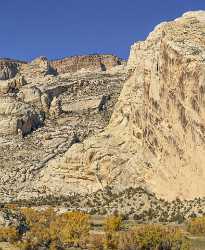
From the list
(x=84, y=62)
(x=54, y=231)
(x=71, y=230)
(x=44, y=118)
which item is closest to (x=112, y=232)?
(x=71, y=230)

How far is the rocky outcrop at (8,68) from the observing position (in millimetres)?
151387

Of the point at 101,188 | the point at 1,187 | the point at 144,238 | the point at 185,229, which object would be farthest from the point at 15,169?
the point at 144,238

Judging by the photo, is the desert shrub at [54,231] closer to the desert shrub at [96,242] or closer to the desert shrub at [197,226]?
the desert shrub at [96,242]

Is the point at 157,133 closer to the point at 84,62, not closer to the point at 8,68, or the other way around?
the point at 8,68

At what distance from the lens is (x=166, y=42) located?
72875 millimetres

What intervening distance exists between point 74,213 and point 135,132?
63.9ft

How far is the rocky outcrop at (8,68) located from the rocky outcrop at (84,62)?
971 centimetres

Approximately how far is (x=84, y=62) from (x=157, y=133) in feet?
286

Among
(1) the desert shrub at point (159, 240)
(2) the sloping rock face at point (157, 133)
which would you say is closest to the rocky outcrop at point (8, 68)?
(2) the sloping rock face at point (157, 133)

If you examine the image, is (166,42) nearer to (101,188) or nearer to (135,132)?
(135,132)

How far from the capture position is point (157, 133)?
75.6 meters

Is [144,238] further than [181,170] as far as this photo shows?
No

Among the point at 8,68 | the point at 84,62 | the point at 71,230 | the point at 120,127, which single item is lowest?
the point at 71,230

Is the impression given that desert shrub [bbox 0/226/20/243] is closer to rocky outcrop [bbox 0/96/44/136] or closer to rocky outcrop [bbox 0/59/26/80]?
rocky outcrop [bbox 0/96/44/136]
